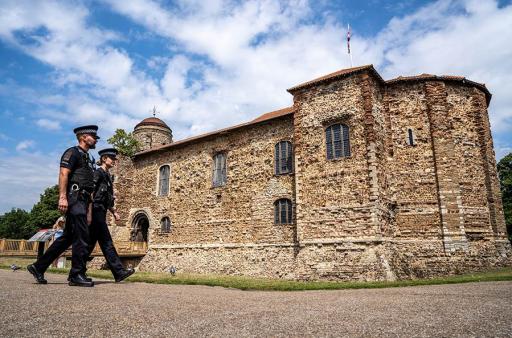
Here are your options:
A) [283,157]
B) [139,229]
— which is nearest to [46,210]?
[139,229]

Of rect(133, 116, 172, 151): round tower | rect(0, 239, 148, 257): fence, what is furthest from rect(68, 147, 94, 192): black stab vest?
rect(133, 116, 172, 151): round tower

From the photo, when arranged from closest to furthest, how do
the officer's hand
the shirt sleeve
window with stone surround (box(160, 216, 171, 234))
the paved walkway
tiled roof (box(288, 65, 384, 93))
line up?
1. the paved walkway
2. the officer's hand
3. the shirt sleeve
4. tiled roof (box(288, 65, 384, 93))
5. window with stone surround (box(160, 216, 171, 234))

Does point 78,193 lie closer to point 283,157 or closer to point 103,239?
point 103,239

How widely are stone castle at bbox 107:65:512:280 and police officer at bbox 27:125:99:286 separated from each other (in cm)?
914

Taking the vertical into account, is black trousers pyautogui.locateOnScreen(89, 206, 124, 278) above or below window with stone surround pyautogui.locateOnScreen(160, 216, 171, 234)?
below

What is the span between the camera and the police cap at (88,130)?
5.86 m

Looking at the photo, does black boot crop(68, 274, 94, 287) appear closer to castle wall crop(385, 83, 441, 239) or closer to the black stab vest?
the black stab vest

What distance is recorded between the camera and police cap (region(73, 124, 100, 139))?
5.86m

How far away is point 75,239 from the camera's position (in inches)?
209

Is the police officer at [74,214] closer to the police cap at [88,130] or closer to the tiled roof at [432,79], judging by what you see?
the police cap at [88,130]

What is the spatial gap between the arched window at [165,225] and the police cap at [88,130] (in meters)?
15.3

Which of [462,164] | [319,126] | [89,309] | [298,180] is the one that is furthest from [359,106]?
[89,309]

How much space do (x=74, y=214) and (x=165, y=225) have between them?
1596 cm

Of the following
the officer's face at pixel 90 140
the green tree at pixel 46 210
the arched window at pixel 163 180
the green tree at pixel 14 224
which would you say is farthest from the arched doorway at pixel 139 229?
the green tree at pixel 14 224
